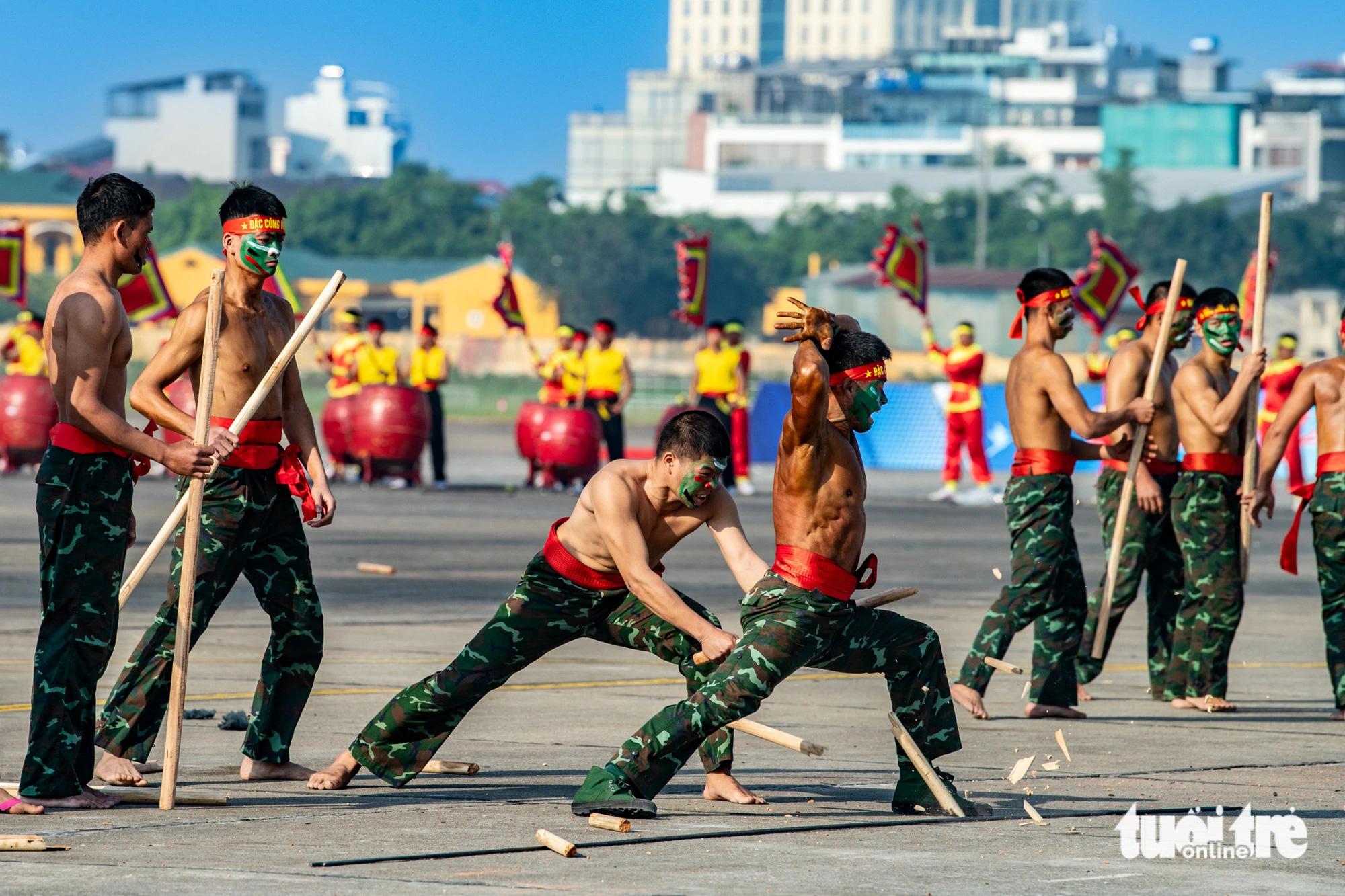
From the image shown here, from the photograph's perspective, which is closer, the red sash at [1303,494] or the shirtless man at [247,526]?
the shirtless man at [247,526]

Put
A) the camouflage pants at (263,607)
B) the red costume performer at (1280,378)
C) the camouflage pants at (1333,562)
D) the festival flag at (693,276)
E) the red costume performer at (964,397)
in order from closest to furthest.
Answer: the camouflage pants at (263,607) < the camouflage pants at (1333,562) < the red costume performer at (1280,378) < the red costume performer at (964,397) < the festival flag at (693,276)

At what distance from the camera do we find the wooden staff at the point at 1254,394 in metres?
10.1

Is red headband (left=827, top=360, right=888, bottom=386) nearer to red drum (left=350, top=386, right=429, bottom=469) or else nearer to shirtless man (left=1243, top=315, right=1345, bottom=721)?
shirtless man (left=1243, top=315, right=1345, bottom=721)

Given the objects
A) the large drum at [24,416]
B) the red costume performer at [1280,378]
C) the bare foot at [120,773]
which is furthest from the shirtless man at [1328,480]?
the large drum at [24,416]

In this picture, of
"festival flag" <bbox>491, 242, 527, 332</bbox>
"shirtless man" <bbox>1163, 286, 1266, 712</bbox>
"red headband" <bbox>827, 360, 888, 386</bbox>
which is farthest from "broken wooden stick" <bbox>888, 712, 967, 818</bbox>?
"festival flag" <bbox>491, 242, 527, 332</bbox>

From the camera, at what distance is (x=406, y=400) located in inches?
979

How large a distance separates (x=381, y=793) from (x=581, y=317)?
333 feet

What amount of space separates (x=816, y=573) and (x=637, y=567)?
57cm

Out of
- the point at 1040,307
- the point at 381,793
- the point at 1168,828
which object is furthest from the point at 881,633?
the point at 1040,307

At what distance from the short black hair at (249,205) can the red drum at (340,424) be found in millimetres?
17277

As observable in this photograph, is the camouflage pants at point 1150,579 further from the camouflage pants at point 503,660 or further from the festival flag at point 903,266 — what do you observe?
the festival flag at point 903,266

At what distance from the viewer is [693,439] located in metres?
6.91

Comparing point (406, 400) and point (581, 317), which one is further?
point (581, 317)

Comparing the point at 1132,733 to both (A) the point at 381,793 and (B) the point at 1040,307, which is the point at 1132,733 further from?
(A) the point at 381,793
